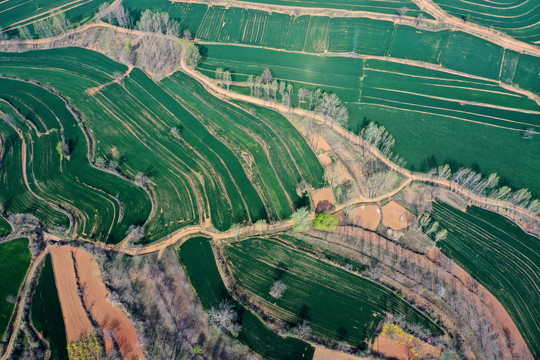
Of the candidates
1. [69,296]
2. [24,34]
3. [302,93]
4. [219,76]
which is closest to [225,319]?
[69,296]

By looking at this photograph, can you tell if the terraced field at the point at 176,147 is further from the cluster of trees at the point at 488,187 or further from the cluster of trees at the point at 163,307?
the cluster of trees at the point at 488,187

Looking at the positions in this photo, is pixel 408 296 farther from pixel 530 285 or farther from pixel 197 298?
pixel 197 298

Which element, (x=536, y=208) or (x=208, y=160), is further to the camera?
(x=208, y=160)

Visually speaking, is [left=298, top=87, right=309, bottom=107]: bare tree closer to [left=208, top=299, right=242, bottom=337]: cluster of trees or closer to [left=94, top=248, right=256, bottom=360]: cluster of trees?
[left=94, top=248, right=256, bottom=360]: cluster of trees

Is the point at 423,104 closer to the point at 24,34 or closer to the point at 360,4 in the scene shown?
the point at 360,4

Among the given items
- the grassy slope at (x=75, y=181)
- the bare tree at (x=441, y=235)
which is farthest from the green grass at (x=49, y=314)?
the bare tree at (x=441, y=235)

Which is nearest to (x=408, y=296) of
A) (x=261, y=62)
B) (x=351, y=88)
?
(x=351, y=88)

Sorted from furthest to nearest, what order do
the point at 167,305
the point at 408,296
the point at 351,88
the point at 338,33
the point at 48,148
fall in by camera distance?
the point at 338,33, the point at 351,88, the point at 48,148, the point at 408,296, the point at 167,305
